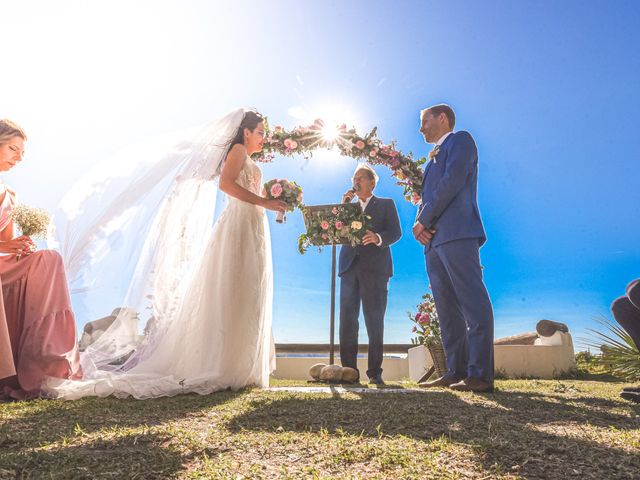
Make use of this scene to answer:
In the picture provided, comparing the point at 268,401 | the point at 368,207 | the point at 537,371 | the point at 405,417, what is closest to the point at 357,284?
the point at 368,207

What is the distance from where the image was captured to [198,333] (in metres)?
3.64

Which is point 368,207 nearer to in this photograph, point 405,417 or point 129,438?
point 405,417

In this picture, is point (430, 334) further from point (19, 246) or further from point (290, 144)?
point (19, 246)

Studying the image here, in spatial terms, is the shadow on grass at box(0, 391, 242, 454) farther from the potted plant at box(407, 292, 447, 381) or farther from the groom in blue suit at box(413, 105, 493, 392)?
the potted plant at box(407, 292, 447, 381)

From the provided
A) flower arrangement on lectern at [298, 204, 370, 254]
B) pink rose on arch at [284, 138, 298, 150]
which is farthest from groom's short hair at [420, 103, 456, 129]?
pink rose on arch at [284, 138, 298, 150]

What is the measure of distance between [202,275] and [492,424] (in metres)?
2.57

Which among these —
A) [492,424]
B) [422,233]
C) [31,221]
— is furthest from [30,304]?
[492,424]

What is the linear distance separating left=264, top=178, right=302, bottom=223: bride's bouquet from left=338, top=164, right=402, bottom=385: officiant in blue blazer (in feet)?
3.14

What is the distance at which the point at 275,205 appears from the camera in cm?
403

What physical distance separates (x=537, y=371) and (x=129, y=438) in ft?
26.7

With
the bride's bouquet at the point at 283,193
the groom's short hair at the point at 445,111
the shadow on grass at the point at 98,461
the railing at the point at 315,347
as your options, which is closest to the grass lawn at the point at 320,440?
the shadow on grass at the point at 98,461

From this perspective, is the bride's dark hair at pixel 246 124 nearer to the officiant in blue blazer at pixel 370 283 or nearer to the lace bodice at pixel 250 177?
the lace bodice at pixel 250 177

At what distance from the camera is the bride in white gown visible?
356 cm

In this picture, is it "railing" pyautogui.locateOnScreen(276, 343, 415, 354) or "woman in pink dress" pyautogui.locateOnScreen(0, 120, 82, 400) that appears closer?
"woman in pink dress" pyautogui.locateOnScreen(0, 120, 82, 400)
